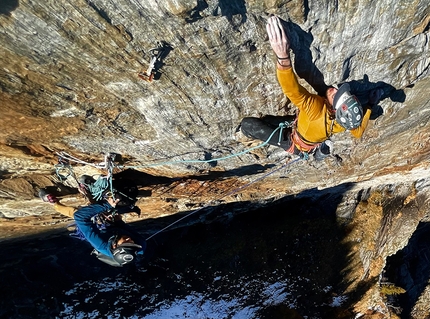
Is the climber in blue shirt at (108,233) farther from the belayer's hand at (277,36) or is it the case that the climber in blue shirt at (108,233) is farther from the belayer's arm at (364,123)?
the belayer's arm at (364,123)

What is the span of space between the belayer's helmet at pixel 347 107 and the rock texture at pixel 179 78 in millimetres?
237

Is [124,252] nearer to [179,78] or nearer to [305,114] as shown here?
[179,78]

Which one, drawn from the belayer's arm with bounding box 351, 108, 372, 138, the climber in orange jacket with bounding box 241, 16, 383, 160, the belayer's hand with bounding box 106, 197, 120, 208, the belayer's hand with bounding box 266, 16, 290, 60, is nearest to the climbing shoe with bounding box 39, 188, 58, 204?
the belayer's hand with bounding box 106, 197, 120, 208

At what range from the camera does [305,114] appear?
3.73 meters

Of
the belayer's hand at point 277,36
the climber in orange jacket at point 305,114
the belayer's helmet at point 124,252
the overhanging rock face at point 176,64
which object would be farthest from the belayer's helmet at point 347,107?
the belayer's helmet at point 124,252

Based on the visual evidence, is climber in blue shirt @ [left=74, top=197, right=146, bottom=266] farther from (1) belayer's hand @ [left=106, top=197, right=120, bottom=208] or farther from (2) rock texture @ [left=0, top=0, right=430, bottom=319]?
(2) rock texture @ [left=0, top=0, right=430, bottom=319]

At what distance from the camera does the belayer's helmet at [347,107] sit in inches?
130

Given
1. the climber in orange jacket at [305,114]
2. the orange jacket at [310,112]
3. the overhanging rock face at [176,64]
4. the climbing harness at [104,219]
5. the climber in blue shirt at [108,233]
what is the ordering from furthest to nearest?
the climbing harness at [104,219], the climber in blue shirt at [108,233], the orange jacket at [310,112], the climber in orange jacket at [305,114], the overhanging rock face at [176,64]

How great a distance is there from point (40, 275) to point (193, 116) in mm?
9086

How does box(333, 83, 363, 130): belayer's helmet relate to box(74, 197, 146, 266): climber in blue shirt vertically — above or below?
above

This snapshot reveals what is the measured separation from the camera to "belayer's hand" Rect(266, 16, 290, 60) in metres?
2.75

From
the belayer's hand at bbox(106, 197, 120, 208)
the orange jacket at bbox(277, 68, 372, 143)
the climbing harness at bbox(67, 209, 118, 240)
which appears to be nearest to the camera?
the orange jacket at bbox(277, 68, 372, 143)

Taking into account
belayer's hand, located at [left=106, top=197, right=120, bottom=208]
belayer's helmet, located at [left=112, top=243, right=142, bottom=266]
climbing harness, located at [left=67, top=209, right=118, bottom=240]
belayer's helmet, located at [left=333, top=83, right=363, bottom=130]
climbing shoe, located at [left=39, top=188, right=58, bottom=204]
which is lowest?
belayer's helmet, located at [left=112, top=243, right=142, bottom=266]

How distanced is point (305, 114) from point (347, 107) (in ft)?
1.63
